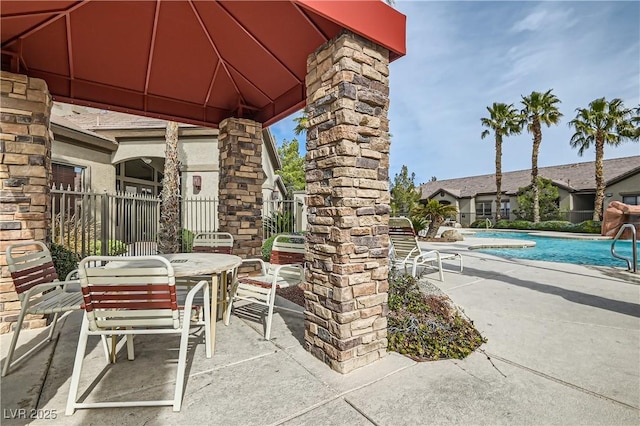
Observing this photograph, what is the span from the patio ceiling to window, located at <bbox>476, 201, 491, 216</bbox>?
2880cm

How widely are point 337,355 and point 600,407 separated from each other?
5.63 ft

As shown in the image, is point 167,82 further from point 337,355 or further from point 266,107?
point 337,355

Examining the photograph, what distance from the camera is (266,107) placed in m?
5.17

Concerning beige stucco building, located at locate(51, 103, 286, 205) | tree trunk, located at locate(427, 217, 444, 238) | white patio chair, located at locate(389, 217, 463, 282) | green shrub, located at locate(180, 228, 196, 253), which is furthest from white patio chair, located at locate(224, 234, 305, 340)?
tree trunk, located at locate(427, 217, 444, 238)

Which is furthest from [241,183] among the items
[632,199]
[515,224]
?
[632,199]

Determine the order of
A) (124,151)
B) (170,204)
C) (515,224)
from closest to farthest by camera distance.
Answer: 1. (170,204)
2. (124,151)
3. (515,224)

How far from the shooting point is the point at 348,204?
7.91ft

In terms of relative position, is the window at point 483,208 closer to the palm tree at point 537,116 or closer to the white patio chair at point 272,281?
the palm tree at point 537,116

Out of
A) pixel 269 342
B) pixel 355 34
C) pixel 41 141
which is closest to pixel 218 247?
pixel 269 342

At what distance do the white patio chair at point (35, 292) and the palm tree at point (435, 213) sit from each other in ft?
46.7

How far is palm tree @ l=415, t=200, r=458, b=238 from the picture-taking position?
14.6m

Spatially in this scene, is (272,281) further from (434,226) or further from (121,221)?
(434,226)

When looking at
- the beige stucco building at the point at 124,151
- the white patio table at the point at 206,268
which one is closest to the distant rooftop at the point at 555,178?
the beige stucco building at the point at 124,151

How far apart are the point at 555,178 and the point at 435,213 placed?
18.9m
